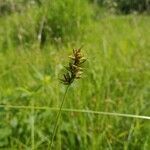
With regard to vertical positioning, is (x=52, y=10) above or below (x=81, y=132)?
above

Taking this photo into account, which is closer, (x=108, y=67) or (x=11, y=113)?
(x=11, y=113)

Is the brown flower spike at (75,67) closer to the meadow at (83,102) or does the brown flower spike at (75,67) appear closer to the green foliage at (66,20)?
the meadow at (83,102)

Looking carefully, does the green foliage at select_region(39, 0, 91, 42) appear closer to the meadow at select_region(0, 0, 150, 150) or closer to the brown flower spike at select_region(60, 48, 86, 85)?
the meadow at select_region(0, 0, 150, 150)

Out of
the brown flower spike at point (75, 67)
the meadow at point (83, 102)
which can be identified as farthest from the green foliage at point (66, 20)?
the brown flower spike at point (75, 67)

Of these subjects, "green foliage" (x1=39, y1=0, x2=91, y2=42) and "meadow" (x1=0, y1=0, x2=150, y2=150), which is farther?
"green foliage" (x1=39, y1=0, x2=91, y2=42)

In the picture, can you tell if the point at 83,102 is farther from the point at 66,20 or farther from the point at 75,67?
the point at 66,20

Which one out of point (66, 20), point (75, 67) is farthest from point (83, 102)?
point (66, 20)

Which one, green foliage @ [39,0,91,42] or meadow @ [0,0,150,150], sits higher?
green foliage @ [39,0,91,42]

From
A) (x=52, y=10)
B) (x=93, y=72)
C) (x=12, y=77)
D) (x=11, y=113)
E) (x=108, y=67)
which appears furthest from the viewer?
(x=52, y=10)

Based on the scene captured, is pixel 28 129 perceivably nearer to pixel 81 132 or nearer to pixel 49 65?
pixel 81 132

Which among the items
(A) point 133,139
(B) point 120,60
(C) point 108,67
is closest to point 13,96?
(A) point 133,139

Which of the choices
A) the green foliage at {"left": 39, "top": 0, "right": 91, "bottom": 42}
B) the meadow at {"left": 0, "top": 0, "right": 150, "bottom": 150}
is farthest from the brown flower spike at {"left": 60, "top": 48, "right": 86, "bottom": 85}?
the green foliage at {"left": 39, "top": 0, "right": 91, "bottom": 42}
